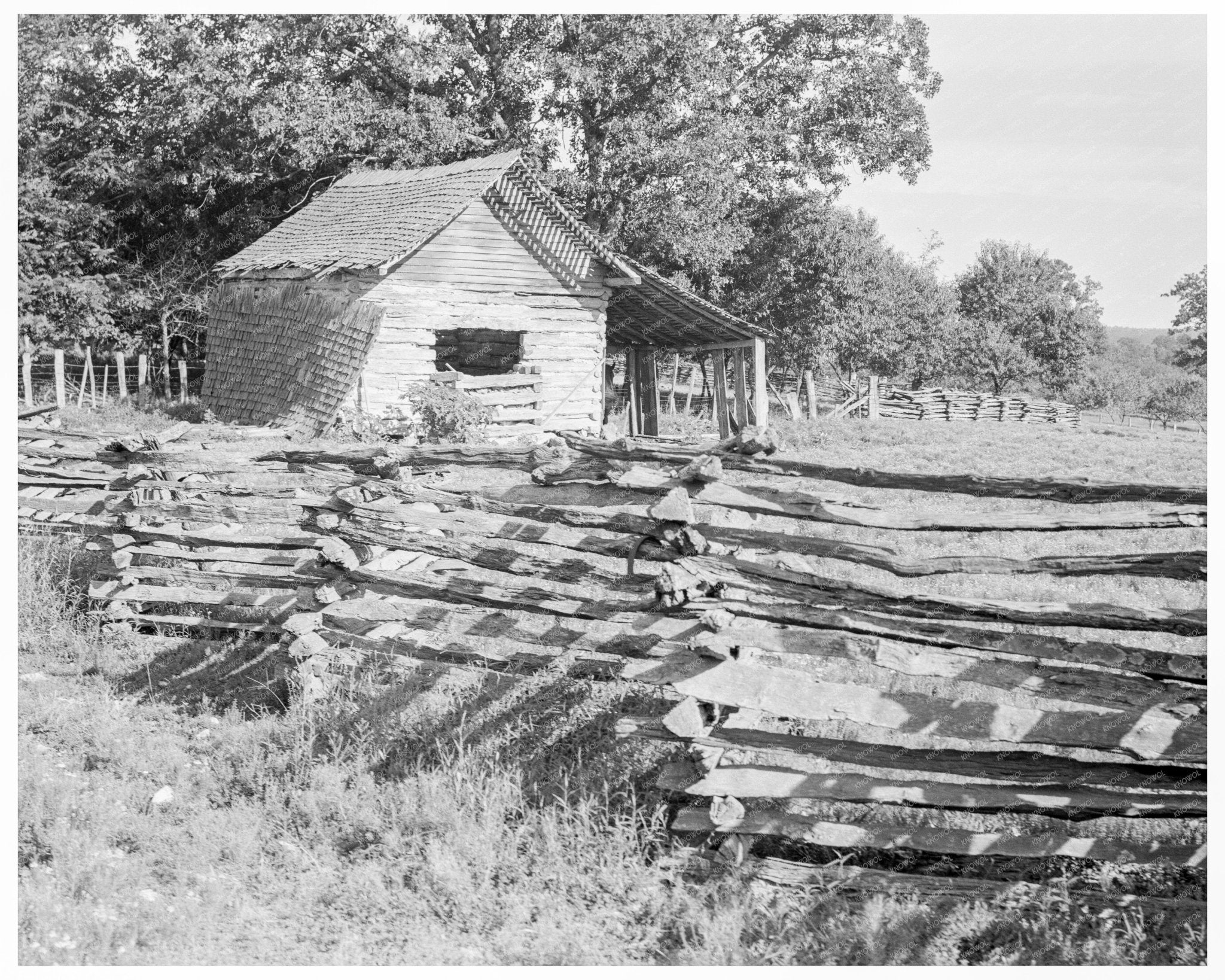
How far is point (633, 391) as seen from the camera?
22.7m

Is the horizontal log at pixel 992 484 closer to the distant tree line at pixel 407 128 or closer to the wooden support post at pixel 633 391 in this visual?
the wooden support post at pixel 633 391

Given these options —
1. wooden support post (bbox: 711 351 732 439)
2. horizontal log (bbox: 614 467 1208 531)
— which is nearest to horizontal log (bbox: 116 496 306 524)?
horizontal log (bbox: 614 467 1208 531)

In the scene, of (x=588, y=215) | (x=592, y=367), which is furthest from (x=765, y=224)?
(x=592, y=367)

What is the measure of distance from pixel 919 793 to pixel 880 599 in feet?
2.67

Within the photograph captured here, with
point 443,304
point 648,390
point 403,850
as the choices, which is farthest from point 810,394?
point 403,850

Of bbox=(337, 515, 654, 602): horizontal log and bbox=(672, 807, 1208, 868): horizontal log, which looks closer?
bbox=(672, 807, 1208, 868): horizontal log

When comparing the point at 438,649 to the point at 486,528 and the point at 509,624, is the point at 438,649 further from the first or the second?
the point at 486,528

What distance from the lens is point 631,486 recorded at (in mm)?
5074

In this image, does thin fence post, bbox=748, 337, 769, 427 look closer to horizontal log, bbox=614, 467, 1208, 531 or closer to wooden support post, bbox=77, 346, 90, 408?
horizontal log, bbox=614, 467, 1208, 531

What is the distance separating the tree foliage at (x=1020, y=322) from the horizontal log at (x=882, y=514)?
Result: 145 ft

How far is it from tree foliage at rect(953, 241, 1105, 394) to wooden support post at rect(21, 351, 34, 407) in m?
36.6

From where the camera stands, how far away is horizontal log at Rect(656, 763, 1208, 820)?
423cm

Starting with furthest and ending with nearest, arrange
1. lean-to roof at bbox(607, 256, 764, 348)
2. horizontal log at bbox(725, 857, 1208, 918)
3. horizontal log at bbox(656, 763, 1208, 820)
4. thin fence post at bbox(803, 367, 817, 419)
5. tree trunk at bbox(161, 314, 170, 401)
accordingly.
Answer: thin fence post at bbox(803, 367, 817, 419) < tree trunk at bbox(161, 314, 170, 401) < lean-to roof at bbox(607, 256, 764, 348) < horizontal log at bbox(656, 763, 1208, 820) < horizontal log at bbox(725, 857, 1208, 918)

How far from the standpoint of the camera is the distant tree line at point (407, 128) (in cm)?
2377
